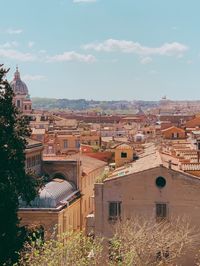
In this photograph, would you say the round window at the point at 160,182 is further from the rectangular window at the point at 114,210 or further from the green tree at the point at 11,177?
the green tree at the point at 11,177

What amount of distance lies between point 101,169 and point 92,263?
119 ft

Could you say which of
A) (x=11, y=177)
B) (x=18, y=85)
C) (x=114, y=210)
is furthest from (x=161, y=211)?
(x=18, y=85)

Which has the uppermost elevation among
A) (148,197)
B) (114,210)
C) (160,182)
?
(160,182)

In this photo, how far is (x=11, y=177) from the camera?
100 ft

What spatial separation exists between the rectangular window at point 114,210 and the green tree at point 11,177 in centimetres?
430

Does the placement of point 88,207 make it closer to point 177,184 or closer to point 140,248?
point 177,184

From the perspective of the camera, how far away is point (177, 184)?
34219 millimetres

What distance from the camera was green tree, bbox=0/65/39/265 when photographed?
2894cm

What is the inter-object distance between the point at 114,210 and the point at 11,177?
691cm

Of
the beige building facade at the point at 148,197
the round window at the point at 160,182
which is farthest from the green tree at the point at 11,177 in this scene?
the round window at the point at 160,182

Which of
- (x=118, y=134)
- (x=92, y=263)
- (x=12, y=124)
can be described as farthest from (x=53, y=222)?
(x=118, y=134)

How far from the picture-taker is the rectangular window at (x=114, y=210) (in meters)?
34.8

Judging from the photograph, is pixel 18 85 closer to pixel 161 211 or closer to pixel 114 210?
pixel 114 210

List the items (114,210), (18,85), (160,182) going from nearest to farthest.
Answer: (160,182) → (114,210) → (18,85)
